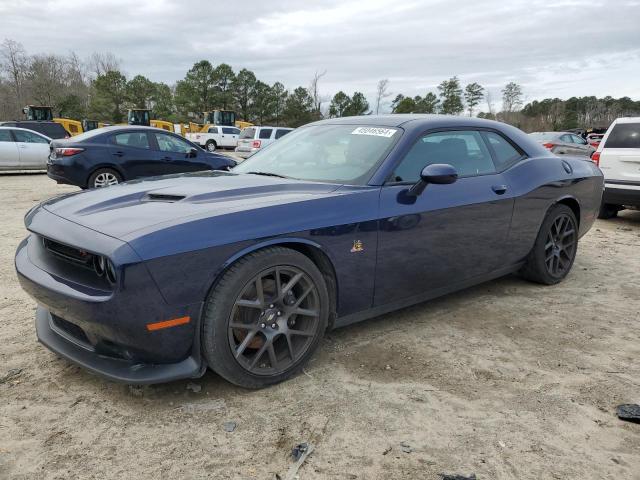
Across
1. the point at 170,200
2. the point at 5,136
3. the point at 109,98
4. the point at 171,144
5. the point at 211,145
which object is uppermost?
the point at 109,98

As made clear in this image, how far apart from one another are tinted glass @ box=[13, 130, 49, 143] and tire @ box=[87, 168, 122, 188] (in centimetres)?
625

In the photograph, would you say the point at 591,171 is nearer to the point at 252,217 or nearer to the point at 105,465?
the point at 252,217

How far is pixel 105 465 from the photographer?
2049mm

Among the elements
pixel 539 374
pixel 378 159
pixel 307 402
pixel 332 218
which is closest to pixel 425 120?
pixel 378 159

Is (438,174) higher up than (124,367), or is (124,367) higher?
(438,174)

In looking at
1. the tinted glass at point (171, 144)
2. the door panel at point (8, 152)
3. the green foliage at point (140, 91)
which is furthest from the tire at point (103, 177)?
the green foliage at point (140, 91)

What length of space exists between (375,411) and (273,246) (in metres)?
0.98

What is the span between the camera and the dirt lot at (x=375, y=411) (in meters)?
2.08

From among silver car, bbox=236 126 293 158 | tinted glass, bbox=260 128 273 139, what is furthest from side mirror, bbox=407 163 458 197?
tinted glass, bbox=260 128 273 139

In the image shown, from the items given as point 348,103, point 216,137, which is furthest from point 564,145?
point 348,103

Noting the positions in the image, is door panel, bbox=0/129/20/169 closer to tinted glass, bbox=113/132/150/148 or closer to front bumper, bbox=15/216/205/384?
tinted glass, bbox=113/132/150/148

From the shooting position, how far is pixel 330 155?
11.3ft

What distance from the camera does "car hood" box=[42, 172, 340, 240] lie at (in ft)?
7.93

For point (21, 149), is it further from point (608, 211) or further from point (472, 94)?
point (472, 94)
